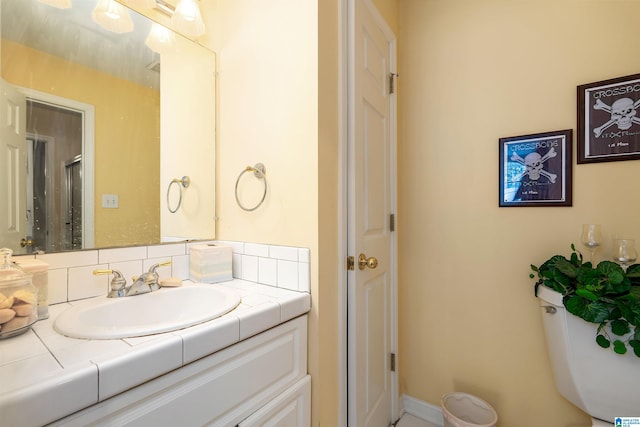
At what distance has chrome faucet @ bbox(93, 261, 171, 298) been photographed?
3.17 ft

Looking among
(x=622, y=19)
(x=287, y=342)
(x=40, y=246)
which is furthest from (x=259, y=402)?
(x=622, y=19)

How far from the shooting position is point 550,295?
3.51 ft

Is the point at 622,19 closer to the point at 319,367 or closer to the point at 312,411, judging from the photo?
the point at 319,367

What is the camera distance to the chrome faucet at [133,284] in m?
0.97

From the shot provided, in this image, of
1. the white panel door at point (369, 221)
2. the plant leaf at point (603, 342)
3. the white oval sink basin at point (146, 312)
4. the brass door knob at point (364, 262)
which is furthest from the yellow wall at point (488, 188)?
the white oval sink basin at point (146, 312)

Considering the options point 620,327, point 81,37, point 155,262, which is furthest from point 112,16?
point 620,327

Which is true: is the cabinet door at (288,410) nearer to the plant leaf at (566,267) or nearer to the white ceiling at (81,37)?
the plant leaf at (566,267)

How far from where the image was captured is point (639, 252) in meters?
1.11

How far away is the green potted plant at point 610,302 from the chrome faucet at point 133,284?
152 cm

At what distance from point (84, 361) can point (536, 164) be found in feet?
5.77

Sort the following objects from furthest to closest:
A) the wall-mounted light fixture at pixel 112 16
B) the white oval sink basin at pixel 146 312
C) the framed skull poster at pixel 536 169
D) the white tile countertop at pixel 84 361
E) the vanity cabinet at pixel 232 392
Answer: the framed skull poster at pixel 536 169, the wall-mounted light fixture at pixel 112 16, the white oval sink basin at pixel 146 312, the vanity cabinet at pixel 232 392, the white tile countertop at pixel 84 361

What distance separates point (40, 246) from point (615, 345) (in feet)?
6.38

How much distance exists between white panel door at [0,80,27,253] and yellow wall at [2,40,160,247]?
0.25 ft

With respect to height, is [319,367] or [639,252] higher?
[639,252]
